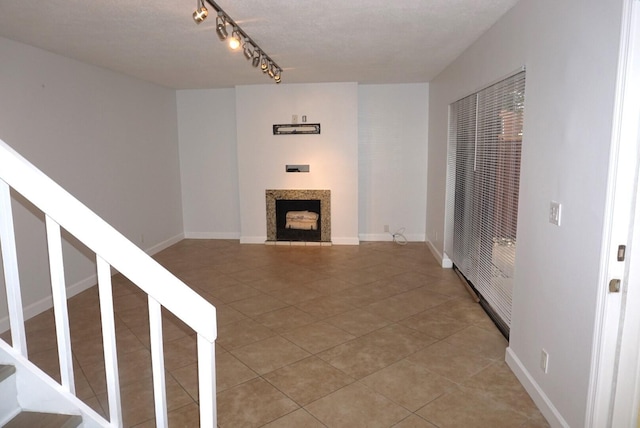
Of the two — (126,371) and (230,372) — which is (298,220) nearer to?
(230,372)

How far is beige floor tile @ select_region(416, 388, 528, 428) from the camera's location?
2330mm

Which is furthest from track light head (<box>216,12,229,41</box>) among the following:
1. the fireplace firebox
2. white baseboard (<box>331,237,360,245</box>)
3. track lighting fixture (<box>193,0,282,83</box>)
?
white baseboard (<box>331,237,360,245</box>)

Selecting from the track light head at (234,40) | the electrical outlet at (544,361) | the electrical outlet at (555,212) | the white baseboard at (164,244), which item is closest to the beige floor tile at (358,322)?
the electrical outlet at (544,361)

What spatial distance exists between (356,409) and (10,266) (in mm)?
1924

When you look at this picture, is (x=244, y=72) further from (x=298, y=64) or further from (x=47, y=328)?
(x=47, y=328)

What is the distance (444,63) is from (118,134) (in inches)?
161

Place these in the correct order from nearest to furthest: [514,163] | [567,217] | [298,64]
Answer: [567,217], [514,163], [298,64]

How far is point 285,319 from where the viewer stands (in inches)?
150

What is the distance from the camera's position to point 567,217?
215cm

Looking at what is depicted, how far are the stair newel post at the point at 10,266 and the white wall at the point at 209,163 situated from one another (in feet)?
18.5

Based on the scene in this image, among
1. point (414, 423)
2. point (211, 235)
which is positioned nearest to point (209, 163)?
point (211, 235)

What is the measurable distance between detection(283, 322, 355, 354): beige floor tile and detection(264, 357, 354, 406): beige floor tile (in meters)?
0.22

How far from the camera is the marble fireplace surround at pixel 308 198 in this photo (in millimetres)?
6573

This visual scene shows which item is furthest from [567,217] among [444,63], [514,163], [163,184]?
[163,184]
